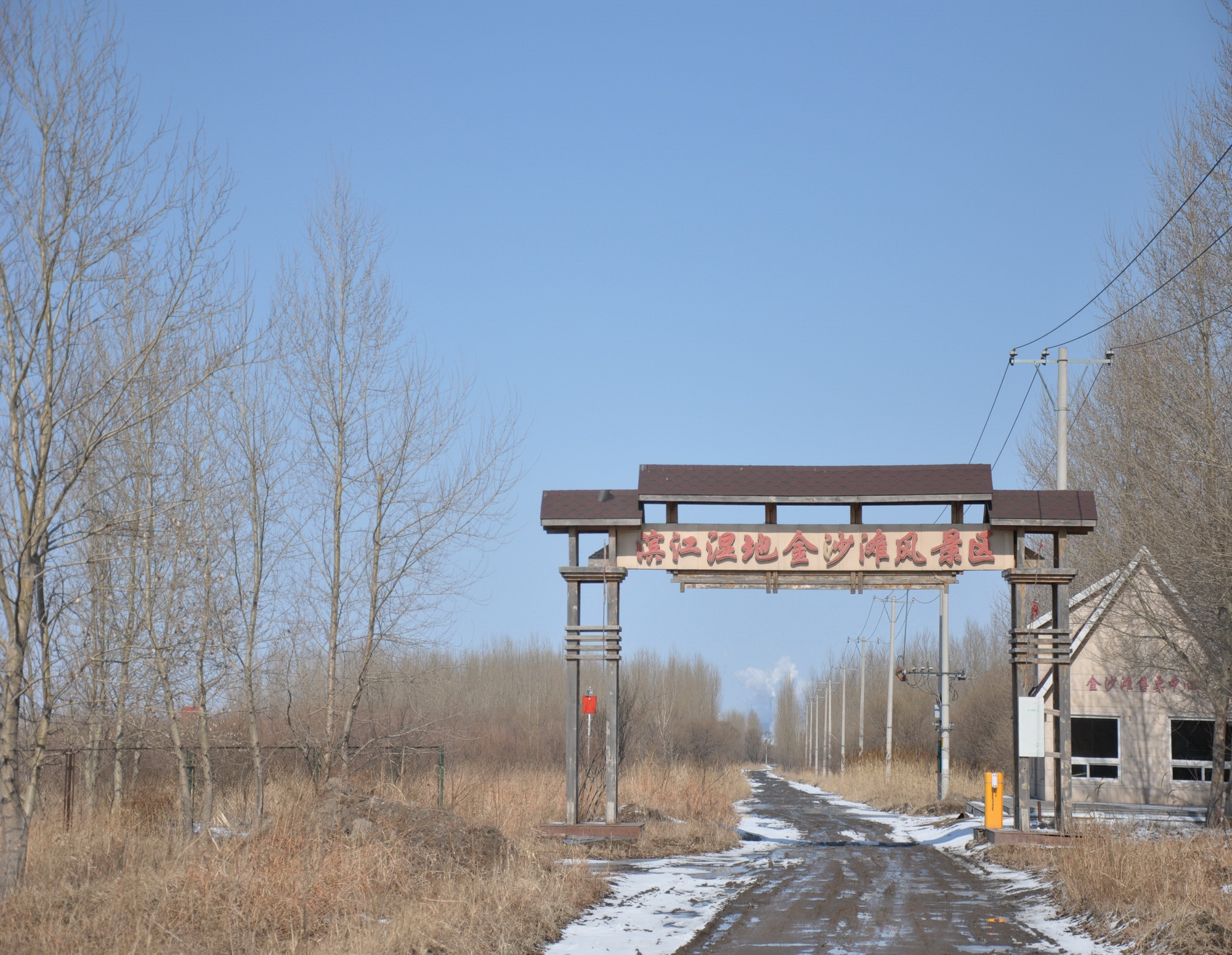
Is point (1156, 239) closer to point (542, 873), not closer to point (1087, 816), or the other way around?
point (1087, 816)

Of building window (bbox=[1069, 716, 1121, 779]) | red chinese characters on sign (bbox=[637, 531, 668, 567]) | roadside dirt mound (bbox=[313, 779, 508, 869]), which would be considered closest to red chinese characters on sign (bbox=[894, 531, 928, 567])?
red chinese characters on sign (bbox=[637, 531, 668, 567])

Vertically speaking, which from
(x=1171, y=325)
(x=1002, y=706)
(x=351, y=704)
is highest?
(x=1171, y=325)

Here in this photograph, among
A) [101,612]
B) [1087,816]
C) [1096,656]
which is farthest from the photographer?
[1096,656]

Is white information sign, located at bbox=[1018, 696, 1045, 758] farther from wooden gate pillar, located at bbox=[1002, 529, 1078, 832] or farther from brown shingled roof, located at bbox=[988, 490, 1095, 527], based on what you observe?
brown shingled roof, located at bbox=[988, 490, 1095, 527]

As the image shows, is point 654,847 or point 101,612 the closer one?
point 654,847

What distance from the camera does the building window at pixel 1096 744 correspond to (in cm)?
2595

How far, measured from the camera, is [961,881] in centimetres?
1446

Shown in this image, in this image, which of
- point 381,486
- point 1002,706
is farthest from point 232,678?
point 1002,706

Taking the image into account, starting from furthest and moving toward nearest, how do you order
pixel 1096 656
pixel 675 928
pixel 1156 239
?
pixel 1096 656, pixel 1156 239, pixel 675 928

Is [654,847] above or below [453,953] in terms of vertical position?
below

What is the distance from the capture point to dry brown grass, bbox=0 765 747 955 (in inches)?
346

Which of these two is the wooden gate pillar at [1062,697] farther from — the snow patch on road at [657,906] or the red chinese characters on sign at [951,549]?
the snow patch on road at [657,906]

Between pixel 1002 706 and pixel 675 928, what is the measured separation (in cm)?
3580

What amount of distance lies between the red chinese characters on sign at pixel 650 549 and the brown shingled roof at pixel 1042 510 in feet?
16.5
